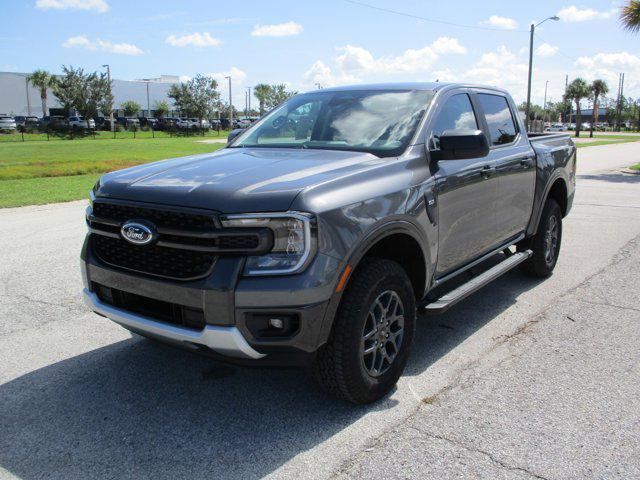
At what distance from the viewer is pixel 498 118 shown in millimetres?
5211

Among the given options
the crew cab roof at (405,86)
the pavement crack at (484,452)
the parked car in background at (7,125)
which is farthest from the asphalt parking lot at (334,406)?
the parked car in background at (7,125)

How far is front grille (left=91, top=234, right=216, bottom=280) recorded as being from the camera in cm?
294

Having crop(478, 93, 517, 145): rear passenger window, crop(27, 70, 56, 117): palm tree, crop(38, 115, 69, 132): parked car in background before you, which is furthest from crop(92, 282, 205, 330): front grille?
crop(27, 70, 56, 117): palm tree

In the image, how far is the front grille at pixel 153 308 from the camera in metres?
2.95

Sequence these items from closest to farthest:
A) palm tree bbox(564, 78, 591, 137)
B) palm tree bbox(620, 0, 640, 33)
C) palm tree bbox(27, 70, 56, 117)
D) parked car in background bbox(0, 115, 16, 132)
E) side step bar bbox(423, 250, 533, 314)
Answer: side step bar bbox(423, 250, 533, 314), palm tree bbox(620, 0, 640, 33), parked car in background bbox(0, 115, 16, 132), palm tree bbox(27, 70, 56, 117), palm tree bbox(564, 78, 591, 137)

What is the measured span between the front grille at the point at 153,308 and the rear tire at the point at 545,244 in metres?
3.92

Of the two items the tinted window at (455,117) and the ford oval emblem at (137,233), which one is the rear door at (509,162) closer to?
the tinted window at (455,117)

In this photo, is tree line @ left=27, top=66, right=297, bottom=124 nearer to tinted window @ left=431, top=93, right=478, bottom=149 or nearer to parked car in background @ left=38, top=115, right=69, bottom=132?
parked car in background @ left=38, top=115, right=69, bottom=132

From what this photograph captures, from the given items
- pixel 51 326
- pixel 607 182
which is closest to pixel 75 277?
pixel 51 326

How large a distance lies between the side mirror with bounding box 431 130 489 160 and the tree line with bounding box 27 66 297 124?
3936 cm

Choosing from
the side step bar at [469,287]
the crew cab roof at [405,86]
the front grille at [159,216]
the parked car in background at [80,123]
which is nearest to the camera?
the front grille at [159,216]

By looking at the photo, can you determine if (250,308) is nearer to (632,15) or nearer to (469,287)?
(469,287)

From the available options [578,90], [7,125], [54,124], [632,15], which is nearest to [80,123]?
[54,124]

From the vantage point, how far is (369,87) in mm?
4551
